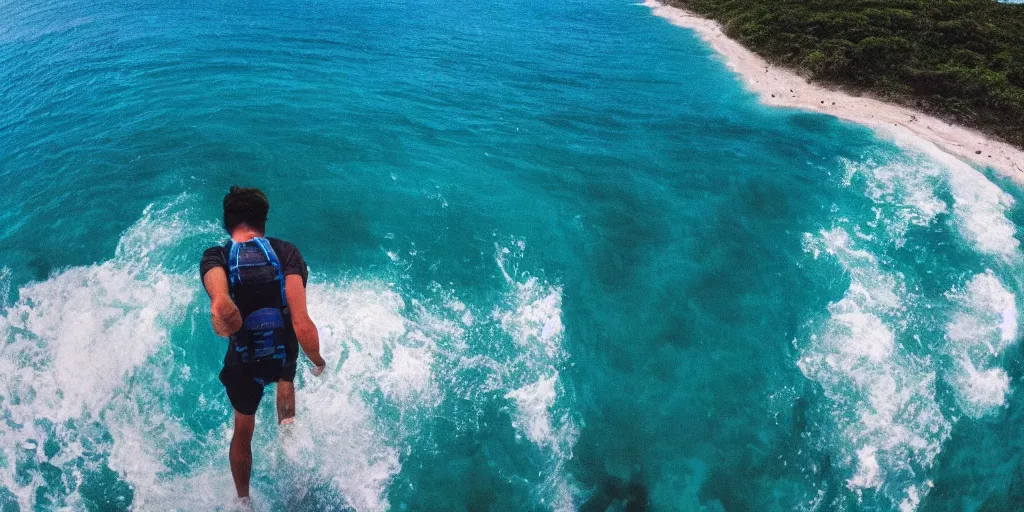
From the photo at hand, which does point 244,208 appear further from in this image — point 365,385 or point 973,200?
point 973,200

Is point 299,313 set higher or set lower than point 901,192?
higher

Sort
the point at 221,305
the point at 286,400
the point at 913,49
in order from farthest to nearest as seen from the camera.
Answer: the point at 913,49 < the point at 286,400 < the point at 221,305

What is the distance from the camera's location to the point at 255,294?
18.4ft

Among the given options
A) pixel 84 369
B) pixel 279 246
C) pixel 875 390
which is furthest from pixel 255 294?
pixel 875 390

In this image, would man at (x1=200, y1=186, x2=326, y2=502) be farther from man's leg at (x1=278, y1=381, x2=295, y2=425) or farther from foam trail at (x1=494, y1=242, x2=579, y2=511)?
foam trail at (x1=494, y1=242, x2=579, y2=511)

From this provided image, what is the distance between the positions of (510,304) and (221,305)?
9.64 metres

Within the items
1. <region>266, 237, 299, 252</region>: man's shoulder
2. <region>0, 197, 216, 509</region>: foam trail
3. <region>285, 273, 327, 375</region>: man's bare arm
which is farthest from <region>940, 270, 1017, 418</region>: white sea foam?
<region>0, 197, 216, 509</region>: foam trail

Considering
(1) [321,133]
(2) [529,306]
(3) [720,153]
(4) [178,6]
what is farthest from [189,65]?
(3) [720,153]

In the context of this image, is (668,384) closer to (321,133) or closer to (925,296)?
(925,296)

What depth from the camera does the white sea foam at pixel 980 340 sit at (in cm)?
1319

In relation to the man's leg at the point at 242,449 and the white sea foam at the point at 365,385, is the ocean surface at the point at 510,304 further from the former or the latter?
the man's leg at the point at 242,449

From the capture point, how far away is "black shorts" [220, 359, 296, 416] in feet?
20.6

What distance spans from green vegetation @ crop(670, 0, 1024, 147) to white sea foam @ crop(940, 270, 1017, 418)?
16617 millimetres

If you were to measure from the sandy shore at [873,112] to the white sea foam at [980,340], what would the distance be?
11.4 m
